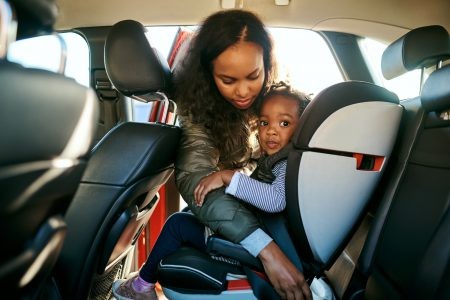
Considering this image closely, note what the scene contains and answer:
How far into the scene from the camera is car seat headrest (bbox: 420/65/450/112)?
0.99 metres

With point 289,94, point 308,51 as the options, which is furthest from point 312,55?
point 289,94

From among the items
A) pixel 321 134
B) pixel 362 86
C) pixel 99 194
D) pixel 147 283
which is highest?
pixel 362 86

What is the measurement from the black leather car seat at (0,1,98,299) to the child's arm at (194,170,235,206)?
494 mm

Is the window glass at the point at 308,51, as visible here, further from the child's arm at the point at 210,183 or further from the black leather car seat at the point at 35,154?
the black leather car seat at the point at 35,154

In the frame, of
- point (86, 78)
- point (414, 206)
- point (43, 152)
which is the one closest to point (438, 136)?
point (414, 206)

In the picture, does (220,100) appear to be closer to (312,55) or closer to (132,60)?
(132,60)

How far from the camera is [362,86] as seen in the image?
1.16 m

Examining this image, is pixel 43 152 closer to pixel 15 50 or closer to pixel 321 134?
pixel 15 50

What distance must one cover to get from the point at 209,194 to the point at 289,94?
0.44 metres

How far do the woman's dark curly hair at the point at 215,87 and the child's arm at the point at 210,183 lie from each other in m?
0.17

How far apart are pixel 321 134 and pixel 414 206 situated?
300mm


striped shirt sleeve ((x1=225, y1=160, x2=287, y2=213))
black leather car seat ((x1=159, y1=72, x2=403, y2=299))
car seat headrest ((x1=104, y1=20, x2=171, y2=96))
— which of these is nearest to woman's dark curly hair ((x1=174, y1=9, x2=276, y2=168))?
car seat headrest ((x1=104, y1=20, x2=171, y2=96))

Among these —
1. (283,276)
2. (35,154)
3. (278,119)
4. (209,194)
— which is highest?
(35,154)

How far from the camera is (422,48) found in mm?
1196
